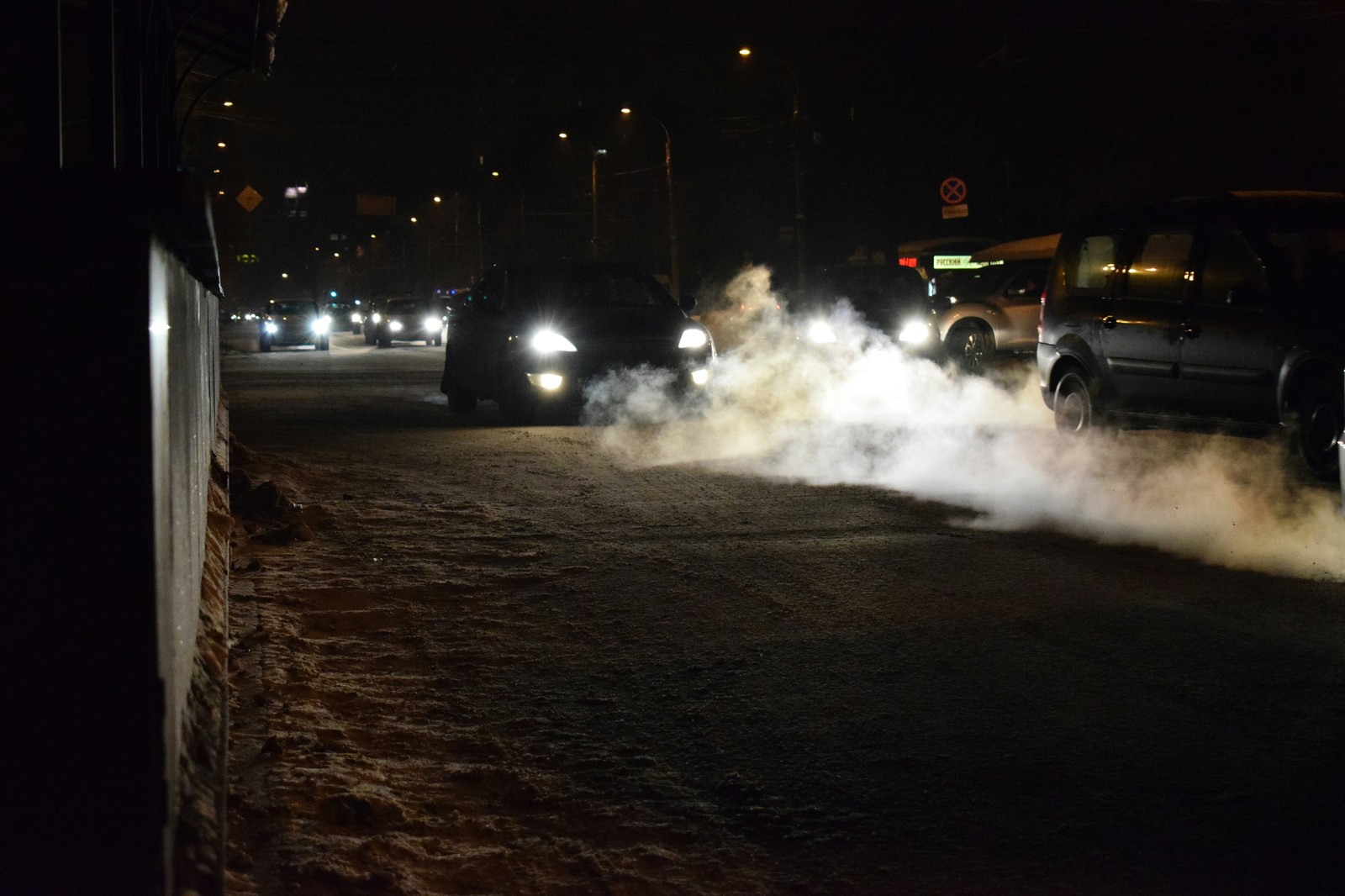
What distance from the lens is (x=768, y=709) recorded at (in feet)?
17.4

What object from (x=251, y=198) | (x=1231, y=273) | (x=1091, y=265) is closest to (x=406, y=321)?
(x=251, y=198)

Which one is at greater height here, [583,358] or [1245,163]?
[1245,163]

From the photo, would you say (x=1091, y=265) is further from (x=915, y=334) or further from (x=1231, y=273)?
(x=915, y=334)

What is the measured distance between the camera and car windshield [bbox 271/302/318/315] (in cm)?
4334

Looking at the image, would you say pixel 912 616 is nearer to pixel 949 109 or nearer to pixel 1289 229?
pixel 1289 229

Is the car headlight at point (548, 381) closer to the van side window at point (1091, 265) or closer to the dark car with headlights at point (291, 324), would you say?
the van side window at point (1091, 265)

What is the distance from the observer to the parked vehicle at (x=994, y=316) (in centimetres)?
2338

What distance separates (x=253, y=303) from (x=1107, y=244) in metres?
145

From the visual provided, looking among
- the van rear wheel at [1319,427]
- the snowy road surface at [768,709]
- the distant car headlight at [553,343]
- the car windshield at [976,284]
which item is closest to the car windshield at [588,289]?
the distant car headlight at [553,343]

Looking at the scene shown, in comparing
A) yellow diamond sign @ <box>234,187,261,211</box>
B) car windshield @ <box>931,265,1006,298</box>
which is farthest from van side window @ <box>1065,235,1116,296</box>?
yellow diamond sign @ <box>234,187,261,211</box>

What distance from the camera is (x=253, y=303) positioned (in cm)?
14938

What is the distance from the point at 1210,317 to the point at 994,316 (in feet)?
40.8

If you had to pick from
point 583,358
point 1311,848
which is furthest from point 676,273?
point 1311,848

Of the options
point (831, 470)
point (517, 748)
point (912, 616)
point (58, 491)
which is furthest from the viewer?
point (831, 470)
